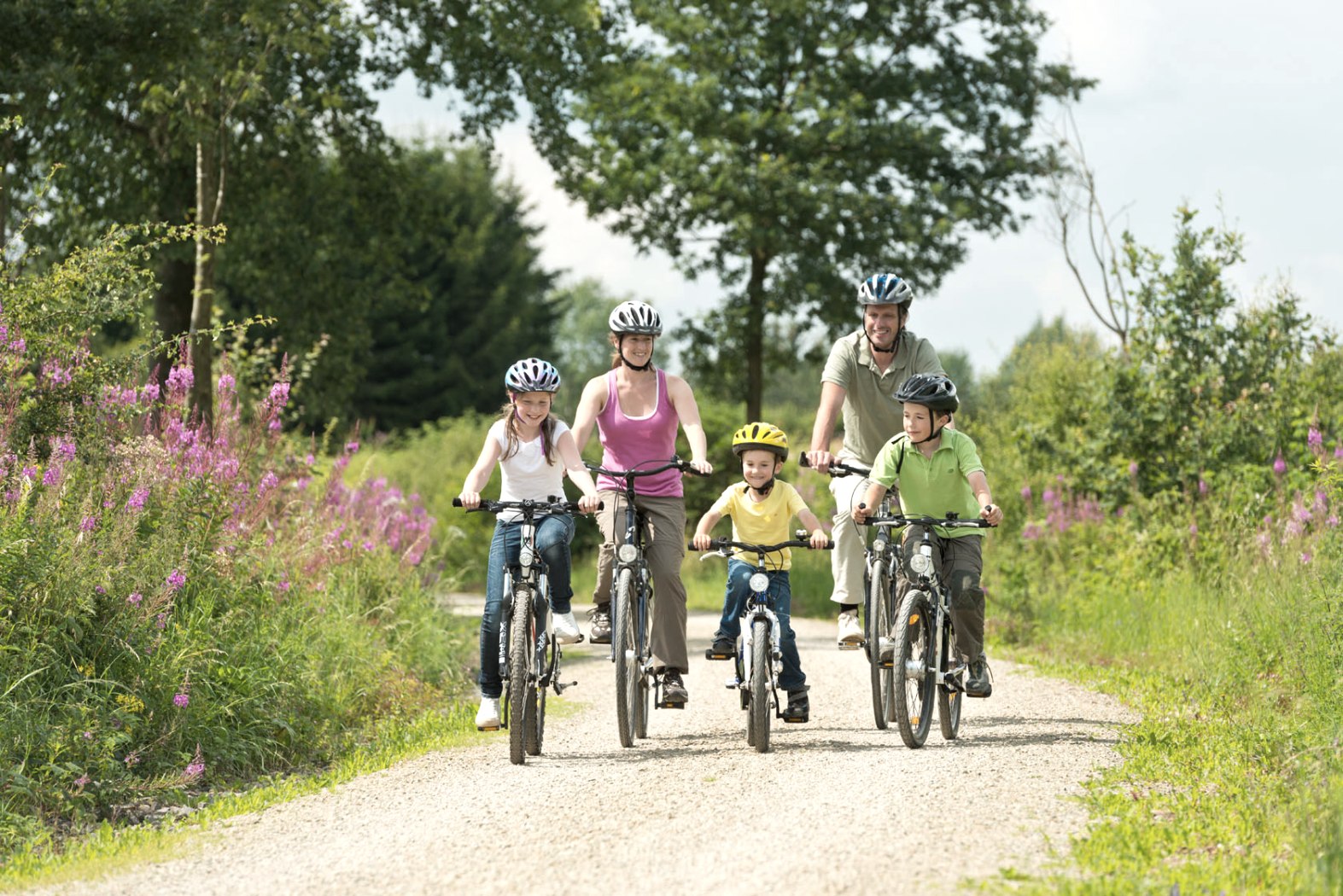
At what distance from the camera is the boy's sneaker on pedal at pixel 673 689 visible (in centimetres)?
808

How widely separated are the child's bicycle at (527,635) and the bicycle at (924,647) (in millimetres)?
1760

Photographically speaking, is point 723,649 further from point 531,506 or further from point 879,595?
point 531,506

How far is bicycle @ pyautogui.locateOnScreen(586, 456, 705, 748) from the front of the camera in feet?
25.5

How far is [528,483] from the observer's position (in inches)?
313

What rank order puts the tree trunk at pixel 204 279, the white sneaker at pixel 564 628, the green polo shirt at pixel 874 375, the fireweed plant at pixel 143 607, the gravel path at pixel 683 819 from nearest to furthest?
the gravel path at pixel 683 819, the fireweed plant at pixel 143 607, the white sneaker at pixel 564 628, the green polo shirt at pixel 874 375, the tree trunk at pixel 204 279

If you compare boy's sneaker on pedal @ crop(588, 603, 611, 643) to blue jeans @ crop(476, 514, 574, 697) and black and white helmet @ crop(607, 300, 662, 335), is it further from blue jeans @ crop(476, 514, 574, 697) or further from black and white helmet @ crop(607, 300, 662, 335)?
black and white helmet @ crop(607, 300, 662, 335)

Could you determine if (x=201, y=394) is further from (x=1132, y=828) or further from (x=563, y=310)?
(x=563, y=310)

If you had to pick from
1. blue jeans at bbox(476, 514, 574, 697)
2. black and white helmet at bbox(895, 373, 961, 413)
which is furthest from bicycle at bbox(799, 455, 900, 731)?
blue jeans at bbox(476, 514, 574, 697)

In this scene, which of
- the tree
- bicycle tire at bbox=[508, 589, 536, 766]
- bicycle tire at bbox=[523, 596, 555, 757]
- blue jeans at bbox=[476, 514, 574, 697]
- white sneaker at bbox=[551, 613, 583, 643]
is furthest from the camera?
the tree

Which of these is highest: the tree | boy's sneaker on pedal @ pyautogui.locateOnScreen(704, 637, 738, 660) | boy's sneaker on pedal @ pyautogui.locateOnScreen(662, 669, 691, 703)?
the tree

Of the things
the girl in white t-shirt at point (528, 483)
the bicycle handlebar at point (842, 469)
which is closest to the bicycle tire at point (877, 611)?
the bicycle handlebar at point (842, 469)

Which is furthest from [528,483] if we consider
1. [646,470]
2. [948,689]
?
[948,689]

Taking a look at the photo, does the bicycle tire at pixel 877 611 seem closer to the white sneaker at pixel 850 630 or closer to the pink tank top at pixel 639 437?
the white sneaker at pixel 850 630

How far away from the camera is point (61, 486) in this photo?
25.4 ft
